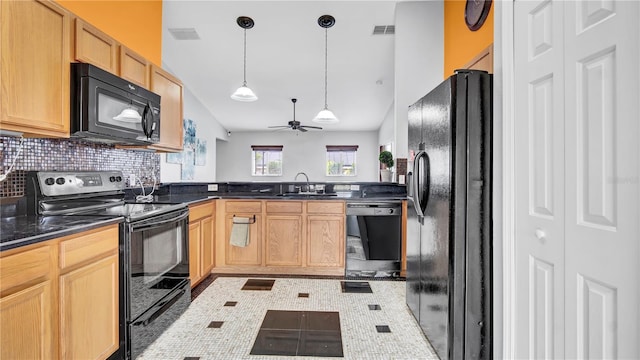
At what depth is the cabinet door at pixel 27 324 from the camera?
117cm

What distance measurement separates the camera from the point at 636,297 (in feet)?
2.81

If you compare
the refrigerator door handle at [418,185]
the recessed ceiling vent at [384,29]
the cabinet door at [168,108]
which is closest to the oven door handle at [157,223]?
the cabinet door at [168,108]

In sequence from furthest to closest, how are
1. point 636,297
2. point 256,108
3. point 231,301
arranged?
point 256,108
point 231,301
point 636,297

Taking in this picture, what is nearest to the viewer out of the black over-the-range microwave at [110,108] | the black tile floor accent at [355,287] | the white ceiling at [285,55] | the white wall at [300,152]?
the black over-the-range microwave at [110,108]

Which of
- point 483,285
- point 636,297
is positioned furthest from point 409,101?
point 636,297

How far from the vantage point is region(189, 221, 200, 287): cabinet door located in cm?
283

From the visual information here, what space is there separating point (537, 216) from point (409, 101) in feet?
8.25

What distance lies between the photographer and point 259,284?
3117mm

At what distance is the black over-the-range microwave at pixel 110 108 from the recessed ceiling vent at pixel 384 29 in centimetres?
289

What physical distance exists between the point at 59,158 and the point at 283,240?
2062mm

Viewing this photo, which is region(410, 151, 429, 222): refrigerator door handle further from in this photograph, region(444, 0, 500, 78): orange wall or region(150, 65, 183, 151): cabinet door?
region(150, 65, 183, 151): cabinet door

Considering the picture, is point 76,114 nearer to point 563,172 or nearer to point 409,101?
point 563,172

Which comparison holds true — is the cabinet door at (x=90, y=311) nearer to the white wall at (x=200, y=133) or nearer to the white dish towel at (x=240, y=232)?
the white dish towel at (x=240, y=232)

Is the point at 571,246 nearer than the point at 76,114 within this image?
Yes
